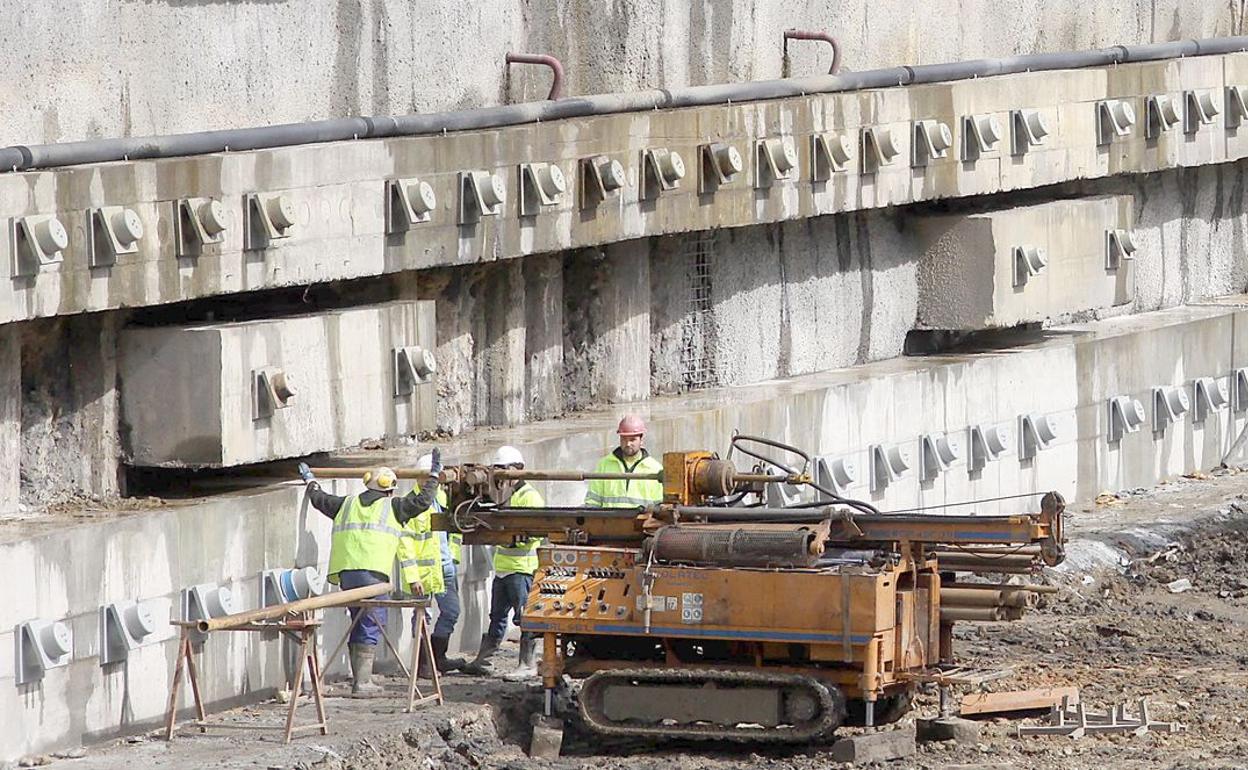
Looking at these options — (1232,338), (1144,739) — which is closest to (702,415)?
(1144,739)

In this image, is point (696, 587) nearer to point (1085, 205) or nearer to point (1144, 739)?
point (1144, 739)

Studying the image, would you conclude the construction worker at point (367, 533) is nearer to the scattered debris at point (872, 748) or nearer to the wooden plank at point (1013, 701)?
the scattered debris at point (872, 748)

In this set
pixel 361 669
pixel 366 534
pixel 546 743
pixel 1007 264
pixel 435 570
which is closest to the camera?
pixel 546 743

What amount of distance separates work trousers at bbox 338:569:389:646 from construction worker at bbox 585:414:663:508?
178cm

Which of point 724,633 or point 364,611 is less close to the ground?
point 364,611

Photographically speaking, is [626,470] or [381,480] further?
[626,470]

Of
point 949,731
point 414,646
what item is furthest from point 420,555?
point 949,731

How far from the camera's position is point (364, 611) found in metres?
15.1

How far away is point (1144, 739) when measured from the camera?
14953 mm

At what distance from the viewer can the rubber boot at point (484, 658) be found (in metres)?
16.2

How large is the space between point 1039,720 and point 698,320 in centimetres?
658

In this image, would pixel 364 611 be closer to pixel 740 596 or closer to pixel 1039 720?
pixel 740 596

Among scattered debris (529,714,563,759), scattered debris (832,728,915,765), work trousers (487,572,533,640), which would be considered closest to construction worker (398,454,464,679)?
work trousers (487,572,533,640)

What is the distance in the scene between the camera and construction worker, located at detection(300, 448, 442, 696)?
49.6ft
